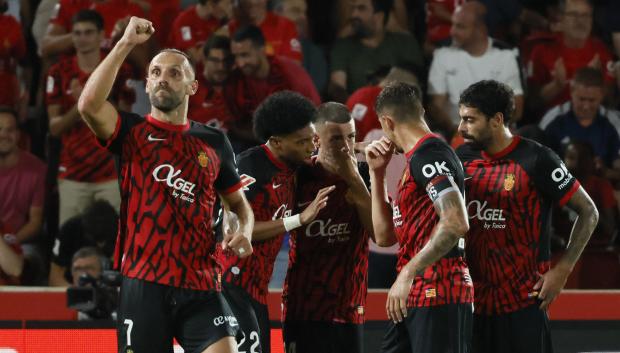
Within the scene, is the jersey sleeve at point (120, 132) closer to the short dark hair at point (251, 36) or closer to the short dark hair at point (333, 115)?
the short dark hair at point (333, 115)

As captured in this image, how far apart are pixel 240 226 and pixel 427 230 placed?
38.9 inches

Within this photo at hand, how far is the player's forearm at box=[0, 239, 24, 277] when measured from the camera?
977cm

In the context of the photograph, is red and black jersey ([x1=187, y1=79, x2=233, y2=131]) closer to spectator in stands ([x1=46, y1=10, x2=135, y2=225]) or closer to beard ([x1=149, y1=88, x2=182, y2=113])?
spectator in stands ([x1=46, y1=10, x2=135, y2=225])

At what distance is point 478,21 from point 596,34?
1.41 m

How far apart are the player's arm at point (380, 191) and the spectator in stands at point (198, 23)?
4417 mm

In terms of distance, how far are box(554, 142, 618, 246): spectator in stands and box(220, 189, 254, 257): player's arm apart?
168 inches

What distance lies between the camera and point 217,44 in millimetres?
10555

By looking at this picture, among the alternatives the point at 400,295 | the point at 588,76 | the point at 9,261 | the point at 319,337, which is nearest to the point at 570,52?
the point at 588,76

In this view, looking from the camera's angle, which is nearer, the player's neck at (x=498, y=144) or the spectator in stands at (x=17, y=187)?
the player's neck at (x=498, y=144)

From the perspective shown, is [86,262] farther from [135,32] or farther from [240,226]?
[135,32]

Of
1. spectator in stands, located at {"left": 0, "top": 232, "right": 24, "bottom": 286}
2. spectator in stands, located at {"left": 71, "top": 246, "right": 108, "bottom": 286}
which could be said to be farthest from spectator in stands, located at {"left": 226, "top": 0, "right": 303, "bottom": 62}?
spectator in stands, located at {"left": 0, "top": 232, "right": 24, "bottom": 286}

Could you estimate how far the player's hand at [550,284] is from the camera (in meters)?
7.05

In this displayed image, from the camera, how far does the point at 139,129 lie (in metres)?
6.26

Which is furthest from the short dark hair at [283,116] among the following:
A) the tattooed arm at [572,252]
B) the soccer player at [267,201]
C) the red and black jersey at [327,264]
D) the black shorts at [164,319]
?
the tattooed arm at [572,252]
